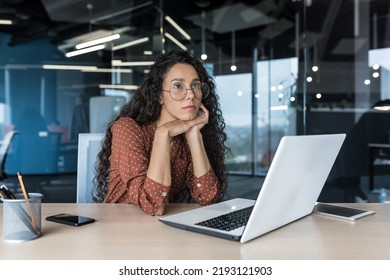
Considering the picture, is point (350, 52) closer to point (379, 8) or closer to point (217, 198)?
point (379, 8)

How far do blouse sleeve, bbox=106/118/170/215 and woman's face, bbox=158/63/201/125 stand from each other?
15 centimetres

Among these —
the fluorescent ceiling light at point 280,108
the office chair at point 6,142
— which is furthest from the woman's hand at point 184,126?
the office chair at point 6,142

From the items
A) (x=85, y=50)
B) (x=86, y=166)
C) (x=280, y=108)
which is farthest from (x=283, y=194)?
(x=85, y=50)

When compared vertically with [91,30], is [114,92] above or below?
below

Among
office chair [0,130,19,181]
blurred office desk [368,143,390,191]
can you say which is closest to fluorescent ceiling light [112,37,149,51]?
office chair [0,130,19,181]

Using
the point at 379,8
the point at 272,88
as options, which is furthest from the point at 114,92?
the point at 379,8

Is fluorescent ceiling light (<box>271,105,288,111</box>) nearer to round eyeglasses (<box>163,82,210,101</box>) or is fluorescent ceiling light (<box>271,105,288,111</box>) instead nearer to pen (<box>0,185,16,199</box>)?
round eyeglasses (<box>163,82,210,101</box>)

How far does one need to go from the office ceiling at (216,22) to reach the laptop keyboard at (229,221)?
13.8 feet

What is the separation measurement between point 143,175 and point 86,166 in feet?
1.77

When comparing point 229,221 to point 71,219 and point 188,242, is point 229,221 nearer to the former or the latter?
point 188,242

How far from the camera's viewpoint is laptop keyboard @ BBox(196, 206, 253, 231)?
42.4 inches

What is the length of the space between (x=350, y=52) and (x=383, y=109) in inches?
42.4
